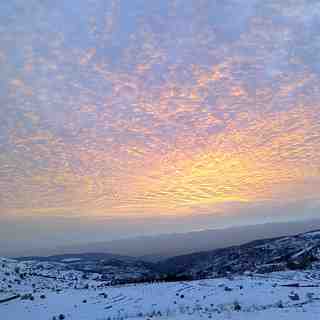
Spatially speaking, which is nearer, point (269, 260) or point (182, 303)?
point (182, 303)

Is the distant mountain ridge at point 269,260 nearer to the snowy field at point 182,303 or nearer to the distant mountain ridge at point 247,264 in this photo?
the distant mountain ridge at point 247,264

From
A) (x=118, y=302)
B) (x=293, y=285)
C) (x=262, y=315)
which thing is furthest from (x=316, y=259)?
(x=262, y=315)

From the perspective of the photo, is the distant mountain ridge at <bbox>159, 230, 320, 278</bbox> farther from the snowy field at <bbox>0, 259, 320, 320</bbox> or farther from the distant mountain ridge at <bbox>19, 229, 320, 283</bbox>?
the snowy field at <bbox>0, 259, 320, 320</bbox>

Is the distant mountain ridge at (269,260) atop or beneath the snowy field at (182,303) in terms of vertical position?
beneath

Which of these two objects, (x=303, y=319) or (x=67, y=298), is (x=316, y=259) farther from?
(x=303, y=319)

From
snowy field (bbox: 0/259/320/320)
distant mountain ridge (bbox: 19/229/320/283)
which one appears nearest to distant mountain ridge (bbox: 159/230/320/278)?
distant mountain ridge (bbox: 19/229/320/283)

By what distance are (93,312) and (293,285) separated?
16.2 m

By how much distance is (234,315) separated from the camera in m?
17.6

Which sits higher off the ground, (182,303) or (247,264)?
(182,303)

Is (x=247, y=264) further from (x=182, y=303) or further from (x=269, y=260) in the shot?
(x=182, y=303)

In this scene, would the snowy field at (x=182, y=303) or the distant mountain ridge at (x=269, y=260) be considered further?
the distant mountain ridge at (x=269, y=260)

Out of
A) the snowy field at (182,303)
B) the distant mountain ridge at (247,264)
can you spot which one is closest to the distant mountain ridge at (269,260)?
the distant mountain ridge at (247,264)

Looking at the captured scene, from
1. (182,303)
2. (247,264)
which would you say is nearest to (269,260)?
(247,264)

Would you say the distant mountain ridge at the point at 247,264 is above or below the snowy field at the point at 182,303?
below
